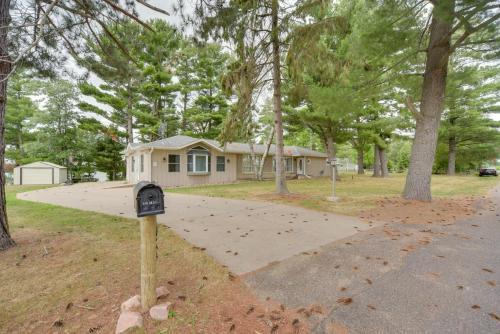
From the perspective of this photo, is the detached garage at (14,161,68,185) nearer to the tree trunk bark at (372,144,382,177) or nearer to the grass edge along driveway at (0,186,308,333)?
the grass edge along driveway at (0,186,308,333)

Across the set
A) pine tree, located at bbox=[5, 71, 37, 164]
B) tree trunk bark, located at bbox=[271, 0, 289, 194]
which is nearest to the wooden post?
tree trunk bark, located at bbox=[271, 0, 289, 194]

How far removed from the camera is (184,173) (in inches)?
605

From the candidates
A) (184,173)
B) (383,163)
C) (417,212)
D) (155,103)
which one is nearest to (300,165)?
(383,163)

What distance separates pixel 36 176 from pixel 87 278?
2110 centimetres

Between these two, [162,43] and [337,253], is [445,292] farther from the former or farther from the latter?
[162,43]

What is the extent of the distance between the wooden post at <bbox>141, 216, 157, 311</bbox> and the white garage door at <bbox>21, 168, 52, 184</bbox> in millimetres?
21742

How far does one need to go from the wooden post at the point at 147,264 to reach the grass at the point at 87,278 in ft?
0.84

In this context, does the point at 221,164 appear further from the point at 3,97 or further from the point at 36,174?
the point at 36,174

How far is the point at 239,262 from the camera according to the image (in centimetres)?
344

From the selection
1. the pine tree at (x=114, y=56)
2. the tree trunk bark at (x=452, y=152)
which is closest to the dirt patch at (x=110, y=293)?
the pine tree at (x=114, y=56)

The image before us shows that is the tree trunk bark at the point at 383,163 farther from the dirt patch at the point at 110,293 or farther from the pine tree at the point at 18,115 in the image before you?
the pine tree at the point at 18,115


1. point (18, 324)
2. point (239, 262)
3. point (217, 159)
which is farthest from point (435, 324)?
point (217, 159)

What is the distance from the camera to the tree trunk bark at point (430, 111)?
7.21 meters

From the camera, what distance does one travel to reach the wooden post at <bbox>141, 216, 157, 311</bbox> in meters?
2.27
